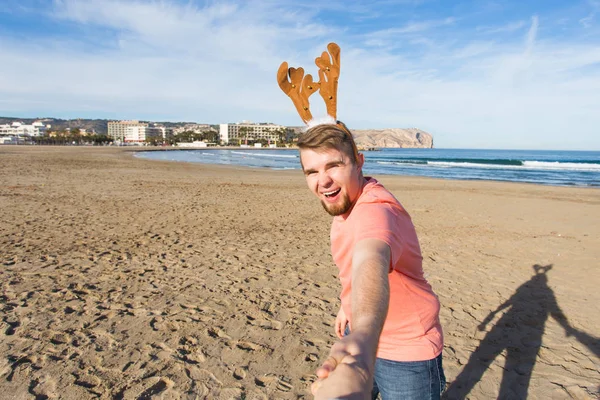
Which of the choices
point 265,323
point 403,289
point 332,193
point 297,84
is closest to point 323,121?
point 332,193

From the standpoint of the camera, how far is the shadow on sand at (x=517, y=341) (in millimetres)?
3582

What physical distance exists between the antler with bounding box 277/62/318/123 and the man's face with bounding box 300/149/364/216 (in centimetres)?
52

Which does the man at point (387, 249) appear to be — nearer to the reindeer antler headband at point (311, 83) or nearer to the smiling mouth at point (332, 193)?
the smiling mouth at point (332, 193)

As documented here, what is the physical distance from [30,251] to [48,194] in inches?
296

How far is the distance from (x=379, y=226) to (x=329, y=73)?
0.98m

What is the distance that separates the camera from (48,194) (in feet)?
43.3

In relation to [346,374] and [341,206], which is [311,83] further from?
[346,374]

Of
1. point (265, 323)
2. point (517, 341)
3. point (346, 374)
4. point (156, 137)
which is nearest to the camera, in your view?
point (346, 374)

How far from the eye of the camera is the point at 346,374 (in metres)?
0.72

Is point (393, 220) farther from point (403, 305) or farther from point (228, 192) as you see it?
point (228, 192)

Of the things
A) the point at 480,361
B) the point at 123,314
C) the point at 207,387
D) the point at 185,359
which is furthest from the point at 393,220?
the point at 123,314

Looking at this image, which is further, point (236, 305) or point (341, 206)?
point (236, 305)

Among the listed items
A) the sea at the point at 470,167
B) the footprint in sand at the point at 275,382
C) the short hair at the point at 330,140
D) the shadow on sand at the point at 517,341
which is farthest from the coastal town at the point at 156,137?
the short hair at the point at 330,140

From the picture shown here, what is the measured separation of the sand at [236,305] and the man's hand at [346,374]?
9.36 ft
